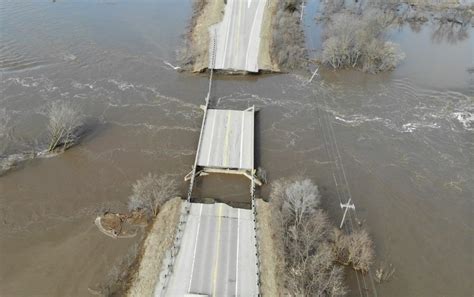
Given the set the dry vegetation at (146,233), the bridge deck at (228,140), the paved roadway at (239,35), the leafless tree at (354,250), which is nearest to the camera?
the dry vegetation at (146,233)

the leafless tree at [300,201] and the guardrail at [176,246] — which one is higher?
the leafless tree at [300,201]

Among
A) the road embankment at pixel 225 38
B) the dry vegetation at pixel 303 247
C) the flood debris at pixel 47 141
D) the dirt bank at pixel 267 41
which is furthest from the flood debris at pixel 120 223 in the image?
the dirt bank at pixel 267 41

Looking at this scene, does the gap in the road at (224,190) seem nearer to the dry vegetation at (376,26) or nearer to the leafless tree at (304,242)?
the leafless tree at (304,242)

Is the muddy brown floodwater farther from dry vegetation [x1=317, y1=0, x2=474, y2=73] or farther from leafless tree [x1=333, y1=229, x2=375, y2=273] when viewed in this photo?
dry vegetation [x1=317, y1=0, x2=474, y2=73]

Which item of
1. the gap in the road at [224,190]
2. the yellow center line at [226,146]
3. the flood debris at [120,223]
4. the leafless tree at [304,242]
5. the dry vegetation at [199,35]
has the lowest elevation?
the flood debris at [120,223]

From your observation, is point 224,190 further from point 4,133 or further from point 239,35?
point 239,35

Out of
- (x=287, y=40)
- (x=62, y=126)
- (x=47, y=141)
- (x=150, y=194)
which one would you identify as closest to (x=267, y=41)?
(x=287, y=40)

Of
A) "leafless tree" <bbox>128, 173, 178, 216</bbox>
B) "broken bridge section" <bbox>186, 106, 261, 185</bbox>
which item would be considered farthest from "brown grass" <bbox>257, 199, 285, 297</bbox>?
"leafless tree" <bbox>128, 173, 178, 216</bbox>
